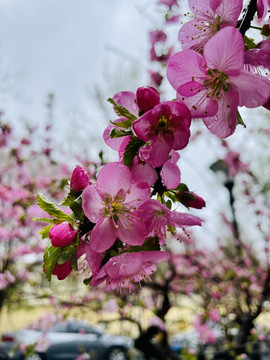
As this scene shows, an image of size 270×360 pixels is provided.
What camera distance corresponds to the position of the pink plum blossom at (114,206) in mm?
Result: 693

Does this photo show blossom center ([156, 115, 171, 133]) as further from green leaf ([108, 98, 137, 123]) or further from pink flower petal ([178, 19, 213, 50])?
pink flower petal ([178, 19, 213, 50])

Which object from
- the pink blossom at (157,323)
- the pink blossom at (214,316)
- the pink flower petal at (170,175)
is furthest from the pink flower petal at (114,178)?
the pink blossom at (157,323)

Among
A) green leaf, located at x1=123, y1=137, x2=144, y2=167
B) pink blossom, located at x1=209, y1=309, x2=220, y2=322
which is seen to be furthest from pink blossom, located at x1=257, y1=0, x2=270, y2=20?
pink blossom, located at x1=209, y1=309, x2=220, y2=322

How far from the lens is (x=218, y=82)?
0.70 meters

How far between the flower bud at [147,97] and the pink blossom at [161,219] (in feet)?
0.72

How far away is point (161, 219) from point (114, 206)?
124 mm

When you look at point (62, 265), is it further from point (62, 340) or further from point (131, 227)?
point (62, 340)

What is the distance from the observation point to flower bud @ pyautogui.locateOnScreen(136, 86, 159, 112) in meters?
0.68

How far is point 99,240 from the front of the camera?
0.68m

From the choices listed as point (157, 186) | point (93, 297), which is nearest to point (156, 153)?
point (157, 186)

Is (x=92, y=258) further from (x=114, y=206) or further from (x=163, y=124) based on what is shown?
(x=163, y=124)

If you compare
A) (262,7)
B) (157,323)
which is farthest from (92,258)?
(157,323)

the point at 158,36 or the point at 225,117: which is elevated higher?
the point at 158,36

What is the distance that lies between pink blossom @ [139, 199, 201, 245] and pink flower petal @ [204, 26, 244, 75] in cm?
33
